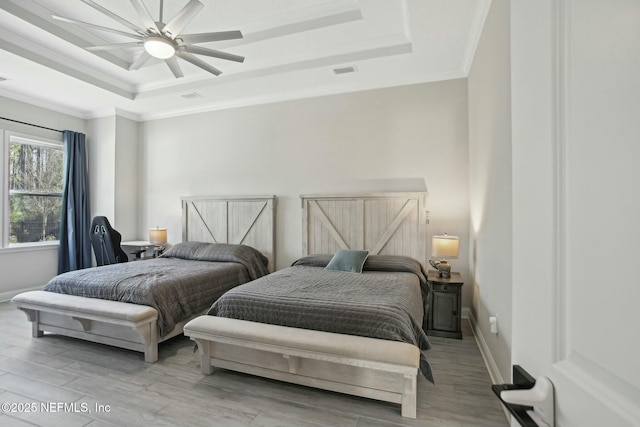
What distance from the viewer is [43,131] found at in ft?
15.6

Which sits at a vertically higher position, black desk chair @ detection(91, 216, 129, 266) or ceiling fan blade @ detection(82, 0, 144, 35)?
ceiling fan blade @ detection(82, 0, 144, 35)

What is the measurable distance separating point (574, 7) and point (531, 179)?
28 cm

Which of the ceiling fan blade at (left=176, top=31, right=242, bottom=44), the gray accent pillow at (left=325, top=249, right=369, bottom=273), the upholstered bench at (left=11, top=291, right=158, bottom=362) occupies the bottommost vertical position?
the upholstered bench at (left=11, top=291, right=158, bottom=362)

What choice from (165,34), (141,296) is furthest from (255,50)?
(141,296)

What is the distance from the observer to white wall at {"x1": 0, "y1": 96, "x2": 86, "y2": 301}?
4340mm

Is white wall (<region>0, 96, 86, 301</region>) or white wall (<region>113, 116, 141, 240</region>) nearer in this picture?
white wall (<region>0, 96, 86, 301</region>)

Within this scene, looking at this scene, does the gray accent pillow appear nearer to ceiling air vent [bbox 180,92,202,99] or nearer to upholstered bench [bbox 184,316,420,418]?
upholstered bench [bbox 184,316,420,418]

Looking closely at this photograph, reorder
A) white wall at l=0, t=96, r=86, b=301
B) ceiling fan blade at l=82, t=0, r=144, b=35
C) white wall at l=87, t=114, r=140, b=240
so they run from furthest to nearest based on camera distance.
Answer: white wall at l=87, t=114, r=140, b=240 → white wall at l=0, t=96, r=86, b=301 → ceiling fan blade at l=82, t=0, r=144, b=35

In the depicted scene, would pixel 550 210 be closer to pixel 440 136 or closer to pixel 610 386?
pixel 610 386

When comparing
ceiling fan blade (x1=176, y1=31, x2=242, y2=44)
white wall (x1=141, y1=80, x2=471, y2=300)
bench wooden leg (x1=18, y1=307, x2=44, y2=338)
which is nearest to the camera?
ceiling fan blade (x1=176, y1=31, x2=242, y2=44)

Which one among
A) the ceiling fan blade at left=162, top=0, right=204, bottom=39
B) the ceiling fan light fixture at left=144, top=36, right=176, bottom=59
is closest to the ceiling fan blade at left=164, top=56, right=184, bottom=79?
the ceiling fan light fixture at left=144, top=36, right=176, bottom=59

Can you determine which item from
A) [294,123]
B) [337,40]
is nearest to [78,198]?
[294,123]

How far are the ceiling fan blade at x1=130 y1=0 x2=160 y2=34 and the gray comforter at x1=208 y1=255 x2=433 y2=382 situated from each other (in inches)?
86.8

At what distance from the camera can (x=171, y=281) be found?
119 inches
